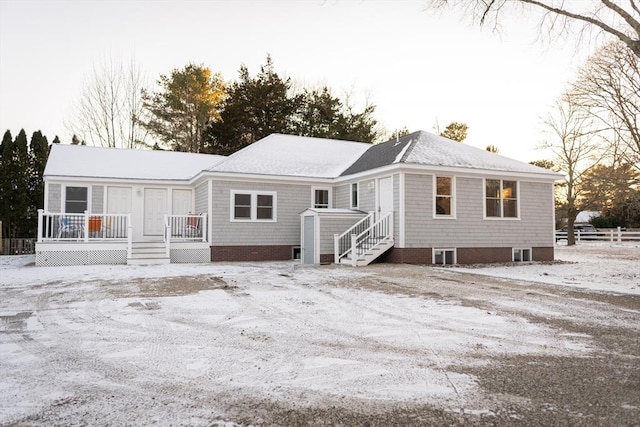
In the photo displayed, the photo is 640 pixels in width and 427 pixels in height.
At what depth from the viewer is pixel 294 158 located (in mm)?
18359

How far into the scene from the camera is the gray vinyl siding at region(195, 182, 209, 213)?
53.2 ft

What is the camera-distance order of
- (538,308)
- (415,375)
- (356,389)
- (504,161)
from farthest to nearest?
(504,161), (538,308), (415,375), (356,389)

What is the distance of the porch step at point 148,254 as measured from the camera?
46.9 feet

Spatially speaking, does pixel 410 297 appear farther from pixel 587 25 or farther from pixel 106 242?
pixel 106 242

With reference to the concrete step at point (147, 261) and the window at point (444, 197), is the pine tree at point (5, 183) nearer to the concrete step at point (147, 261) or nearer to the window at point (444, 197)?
the concrete step at point (147, 261)

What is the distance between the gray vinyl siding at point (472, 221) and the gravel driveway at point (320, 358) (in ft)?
19.7

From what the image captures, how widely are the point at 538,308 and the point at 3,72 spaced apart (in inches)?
823

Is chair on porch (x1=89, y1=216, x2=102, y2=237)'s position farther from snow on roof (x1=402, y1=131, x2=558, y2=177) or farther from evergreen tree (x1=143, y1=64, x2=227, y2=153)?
evergreen tree (x1=143, y1=64, x2=227, y2=153)

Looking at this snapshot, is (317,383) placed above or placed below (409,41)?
below

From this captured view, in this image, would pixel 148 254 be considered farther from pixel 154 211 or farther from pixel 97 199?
pixel 97 199

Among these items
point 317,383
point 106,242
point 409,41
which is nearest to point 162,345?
point 317,383

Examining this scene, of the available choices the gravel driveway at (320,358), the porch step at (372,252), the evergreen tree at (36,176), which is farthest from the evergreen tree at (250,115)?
the gravel driveway at (320,358)

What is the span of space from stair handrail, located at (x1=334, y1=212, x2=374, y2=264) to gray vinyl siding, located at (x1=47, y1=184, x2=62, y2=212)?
1089cm

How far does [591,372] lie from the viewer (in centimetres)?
382
